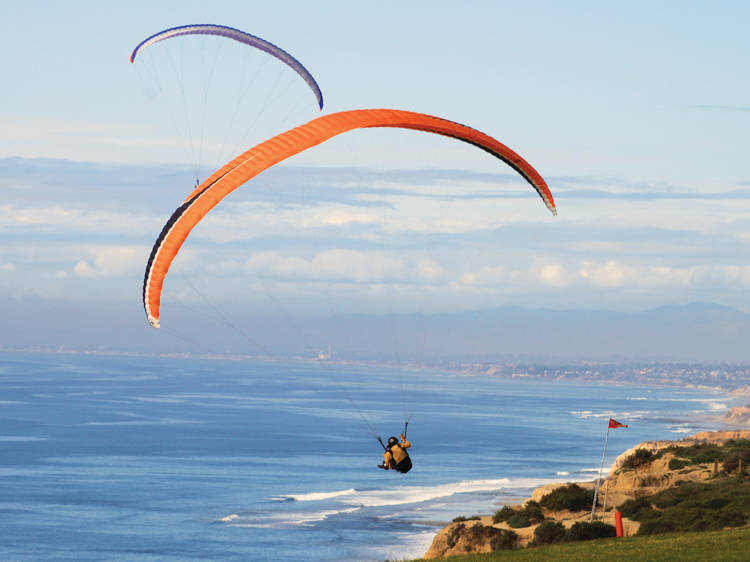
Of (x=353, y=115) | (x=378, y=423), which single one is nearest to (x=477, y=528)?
(x=353, y=115)

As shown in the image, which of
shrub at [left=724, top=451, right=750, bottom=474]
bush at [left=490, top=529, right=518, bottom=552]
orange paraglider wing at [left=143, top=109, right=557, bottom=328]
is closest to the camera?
orange paraglider wing at [left=143, top=109, right=557, bottom=328]

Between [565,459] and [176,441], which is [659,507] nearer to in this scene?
[565,459]

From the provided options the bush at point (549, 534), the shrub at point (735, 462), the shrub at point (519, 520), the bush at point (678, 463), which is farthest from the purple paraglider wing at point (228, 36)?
the bush at point (678, 463)

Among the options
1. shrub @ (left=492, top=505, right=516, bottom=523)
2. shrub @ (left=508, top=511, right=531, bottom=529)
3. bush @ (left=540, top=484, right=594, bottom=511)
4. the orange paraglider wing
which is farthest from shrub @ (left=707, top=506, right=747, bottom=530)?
Answer: the orange paraglider wing

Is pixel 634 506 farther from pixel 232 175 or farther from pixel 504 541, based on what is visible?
pixel 232 175

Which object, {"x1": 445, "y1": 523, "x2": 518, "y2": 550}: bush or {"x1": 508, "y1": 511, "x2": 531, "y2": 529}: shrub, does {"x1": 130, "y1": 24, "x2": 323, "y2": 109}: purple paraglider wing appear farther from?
{"x1": 508, "y1": 511, "x2": 531, "y2": 529}: shrub

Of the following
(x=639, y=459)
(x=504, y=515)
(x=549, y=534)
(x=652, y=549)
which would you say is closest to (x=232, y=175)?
(x=652, y=549)
